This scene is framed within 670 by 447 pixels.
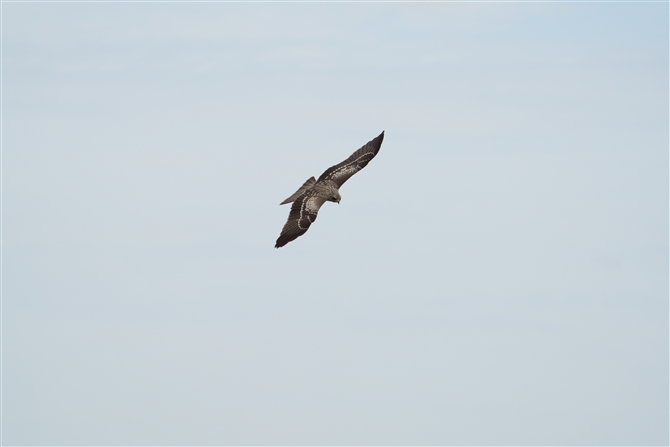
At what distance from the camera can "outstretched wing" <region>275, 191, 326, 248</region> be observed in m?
64.5

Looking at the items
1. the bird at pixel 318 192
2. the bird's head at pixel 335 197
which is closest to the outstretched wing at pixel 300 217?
the bird at pixel 318 192

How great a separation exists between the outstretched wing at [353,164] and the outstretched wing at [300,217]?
2438 millimetres

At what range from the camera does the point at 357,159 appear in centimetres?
7375

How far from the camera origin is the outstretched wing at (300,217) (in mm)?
64500

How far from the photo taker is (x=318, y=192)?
68.7m

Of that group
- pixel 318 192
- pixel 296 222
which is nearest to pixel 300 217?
pixel 296 222

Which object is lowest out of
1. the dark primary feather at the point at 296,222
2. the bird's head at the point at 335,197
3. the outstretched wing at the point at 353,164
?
the dark primary feather at the point at 296,222

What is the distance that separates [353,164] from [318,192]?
5.14 m

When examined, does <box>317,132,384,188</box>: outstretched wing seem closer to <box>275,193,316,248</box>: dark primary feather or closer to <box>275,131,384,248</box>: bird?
<box>275,131,384,248</box>: bird

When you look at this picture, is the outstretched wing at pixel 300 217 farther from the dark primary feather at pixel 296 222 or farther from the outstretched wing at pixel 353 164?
the outstretched wing at pixel 353 164

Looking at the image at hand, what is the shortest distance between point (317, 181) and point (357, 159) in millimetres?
4746

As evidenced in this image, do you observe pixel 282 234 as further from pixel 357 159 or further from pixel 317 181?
pixel 357 159

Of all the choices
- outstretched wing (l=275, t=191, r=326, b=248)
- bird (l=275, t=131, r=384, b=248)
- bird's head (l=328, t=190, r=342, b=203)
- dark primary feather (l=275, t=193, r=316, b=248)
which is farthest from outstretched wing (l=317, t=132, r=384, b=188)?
dark primary feather (l=275, t=193, r=316, b=248)

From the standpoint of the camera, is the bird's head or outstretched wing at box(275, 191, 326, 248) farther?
the bird's head
